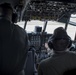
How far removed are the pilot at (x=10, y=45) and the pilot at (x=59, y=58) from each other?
33 centimetres

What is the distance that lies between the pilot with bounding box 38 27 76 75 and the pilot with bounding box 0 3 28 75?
33 centimetres

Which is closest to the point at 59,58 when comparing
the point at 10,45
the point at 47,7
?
the point at 10,45

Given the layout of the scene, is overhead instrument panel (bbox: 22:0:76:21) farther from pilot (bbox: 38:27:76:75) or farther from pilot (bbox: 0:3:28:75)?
pilot (bbox: 0:3:28:75)

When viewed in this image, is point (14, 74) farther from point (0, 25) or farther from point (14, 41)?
point (0, 25)

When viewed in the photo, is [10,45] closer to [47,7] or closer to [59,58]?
[59,58]

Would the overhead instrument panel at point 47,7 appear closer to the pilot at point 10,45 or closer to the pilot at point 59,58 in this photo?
the pilot at point 59,58

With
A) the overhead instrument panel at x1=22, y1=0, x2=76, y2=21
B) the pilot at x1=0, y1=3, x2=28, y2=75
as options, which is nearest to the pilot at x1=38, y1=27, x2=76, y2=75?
the pilot at x1=0, y1=3, x2=28, y2=75

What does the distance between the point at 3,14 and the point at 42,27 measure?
915cm

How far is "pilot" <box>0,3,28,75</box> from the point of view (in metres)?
2.02

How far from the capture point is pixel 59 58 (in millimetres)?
2324

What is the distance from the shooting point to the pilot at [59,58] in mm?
2281

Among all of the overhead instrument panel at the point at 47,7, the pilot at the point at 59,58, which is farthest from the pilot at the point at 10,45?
the overhead instrument panel at the point at 47,7

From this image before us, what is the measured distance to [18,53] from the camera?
6.73ft

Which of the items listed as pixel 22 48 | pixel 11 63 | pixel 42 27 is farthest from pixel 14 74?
pixel 42 27
